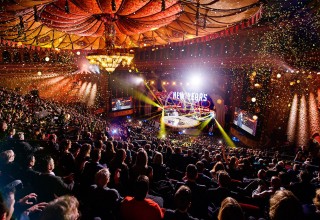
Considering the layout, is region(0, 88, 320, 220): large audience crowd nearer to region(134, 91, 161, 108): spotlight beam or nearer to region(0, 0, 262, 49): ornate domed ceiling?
region(0, 0, 262, 49): ornate domed ceiling

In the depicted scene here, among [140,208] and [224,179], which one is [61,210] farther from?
[224,179]

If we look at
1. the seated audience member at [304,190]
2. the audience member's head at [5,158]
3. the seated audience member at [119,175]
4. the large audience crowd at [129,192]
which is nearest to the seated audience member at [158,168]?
the large audience crowd at [129,192]

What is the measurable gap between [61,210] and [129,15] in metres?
4.57

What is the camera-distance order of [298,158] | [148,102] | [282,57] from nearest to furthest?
[298,158] < [282,57] < [148,102]

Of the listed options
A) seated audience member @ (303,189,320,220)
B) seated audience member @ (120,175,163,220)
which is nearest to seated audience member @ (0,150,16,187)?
seated audience member @ (120,175,163,220)

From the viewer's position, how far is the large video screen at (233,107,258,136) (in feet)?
39.9

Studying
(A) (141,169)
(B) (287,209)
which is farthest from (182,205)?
(A) (141,169)

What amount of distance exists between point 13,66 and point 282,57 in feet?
53.2

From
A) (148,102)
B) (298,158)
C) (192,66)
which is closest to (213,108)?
(192,66)

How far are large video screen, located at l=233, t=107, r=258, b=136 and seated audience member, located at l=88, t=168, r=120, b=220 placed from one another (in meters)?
10.9

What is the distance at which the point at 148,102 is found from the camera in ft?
73.9

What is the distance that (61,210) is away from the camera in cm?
156

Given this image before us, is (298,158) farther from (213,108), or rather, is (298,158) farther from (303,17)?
(213,108)

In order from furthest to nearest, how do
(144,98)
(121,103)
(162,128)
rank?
(144,98) < (121,103) < (162,128)
